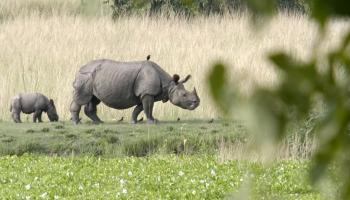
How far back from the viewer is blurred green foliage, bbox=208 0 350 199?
1.11 m

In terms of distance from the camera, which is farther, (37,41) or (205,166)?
(37,41)

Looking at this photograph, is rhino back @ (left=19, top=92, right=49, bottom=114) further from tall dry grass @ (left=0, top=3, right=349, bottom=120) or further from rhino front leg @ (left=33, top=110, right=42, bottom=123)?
tall dry grass @ (left=0, top=3, right=349, bottom=120)

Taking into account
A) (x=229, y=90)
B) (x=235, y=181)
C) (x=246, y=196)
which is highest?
(x=229, y=90)

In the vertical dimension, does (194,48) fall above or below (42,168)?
above

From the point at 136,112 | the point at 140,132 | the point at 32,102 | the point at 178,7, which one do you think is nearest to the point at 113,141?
the point at 140,132

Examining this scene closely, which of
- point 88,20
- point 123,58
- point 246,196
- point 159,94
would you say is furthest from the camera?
point 88,20

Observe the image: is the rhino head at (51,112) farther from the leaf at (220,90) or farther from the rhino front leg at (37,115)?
the leaf at (220,90)

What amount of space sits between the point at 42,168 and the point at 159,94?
10.5 ft

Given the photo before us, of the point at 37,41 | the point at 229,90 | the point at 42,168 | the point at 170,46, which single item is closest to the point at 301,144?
the point at 42,168

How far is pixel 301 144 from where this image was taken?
1231cm

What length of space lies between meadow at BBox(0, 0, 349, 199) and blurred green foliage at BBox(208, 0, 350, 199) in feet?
0.06

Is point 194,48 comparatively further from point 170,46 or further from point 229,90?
point 229,90

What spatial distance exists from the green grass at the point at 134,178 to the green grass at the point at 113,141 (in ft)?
1.85

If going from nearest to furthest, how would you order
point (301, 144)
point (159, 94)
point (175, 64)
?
point (301, 144), point (159, 94), point (175, 64)
